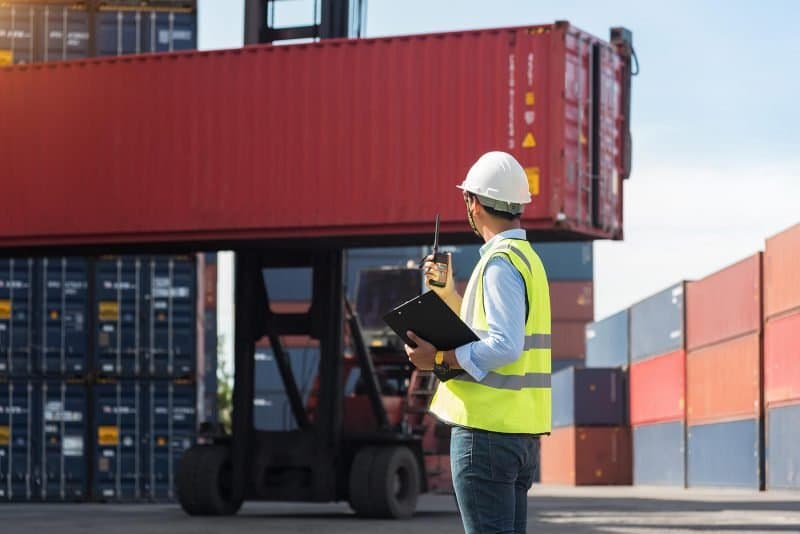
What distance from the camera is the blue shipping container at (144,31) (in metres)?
21.4

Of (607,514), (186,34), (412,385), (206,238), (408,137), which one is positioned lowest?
(607,514)

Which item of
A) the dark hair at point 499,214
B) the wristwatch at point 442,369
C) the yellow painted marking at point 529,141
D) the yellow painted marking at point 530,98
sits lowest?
the wristwatch at point 442,369

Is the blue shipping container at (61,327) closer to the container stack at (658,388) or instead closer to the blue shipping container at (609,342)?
the container stack at (658,388)

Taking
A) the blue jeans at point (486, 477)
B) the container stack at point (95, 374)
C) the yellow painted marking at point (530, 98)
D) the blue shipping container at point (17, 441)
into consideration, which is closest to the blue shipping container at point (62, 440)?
the container stack at point (95, 374)

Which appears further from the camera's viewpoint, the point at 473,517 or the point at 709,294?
the point at 709,294

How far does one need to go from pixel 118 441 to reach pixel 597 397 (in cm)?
1887

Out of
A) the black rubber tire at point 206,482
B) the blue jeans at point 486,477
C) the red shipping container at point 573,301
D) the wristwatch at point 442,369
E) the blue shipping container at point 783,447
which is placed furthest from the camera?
the red shipping container at point 573,301

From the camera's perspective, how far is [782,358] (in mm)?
24484

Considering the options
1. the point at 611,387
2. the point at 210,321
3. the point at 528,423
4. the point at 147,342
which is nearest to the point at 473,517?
the point at 528,423

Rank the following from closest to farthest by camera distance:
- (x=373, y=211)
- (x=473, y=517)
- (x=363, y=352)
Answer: (x=473, y=517) < (x=373, y=211) < (x=363, y=352)

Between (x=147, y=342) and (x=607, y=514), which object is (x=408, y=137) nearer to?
(x=607, y=514)

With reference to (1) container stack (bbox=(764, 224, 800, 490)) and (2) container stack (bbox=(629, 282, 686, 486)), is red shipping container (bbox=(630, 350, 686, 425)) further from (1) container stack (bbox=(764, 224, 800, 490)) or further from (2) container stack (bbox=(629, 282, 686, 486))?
(1) container stack (bbox=(764, 224, 800, 490))

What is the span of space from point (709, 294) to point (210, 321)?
1108 cm

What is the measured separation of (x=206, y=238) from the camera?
16.2 meters
